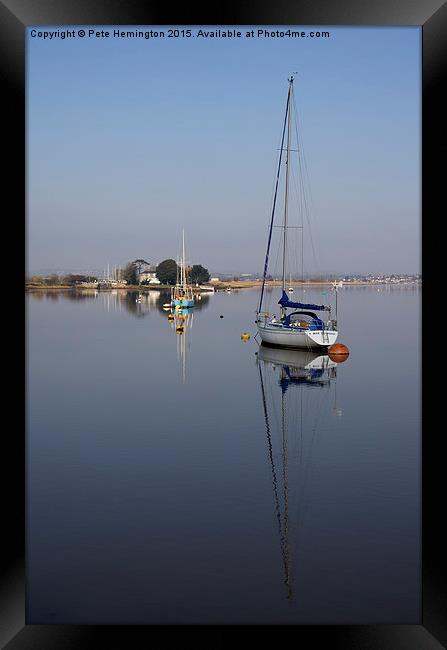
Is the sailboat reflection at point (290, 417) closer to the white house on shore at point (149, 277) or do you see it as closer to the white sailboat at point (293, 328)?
the white sailboat at point (293, 328)

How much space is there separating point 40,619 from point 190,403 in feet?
46.4

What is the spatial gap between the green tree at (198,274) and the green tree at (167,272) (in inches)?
123

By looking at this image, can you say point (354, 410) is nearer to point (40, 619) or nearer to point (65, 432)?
point (65, 432)

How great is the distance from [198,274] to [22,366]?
122 metres

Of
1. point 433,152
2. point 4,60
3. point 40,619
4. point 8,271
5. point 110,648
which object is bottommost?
point 40,619

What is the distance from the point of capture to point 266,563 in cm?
920

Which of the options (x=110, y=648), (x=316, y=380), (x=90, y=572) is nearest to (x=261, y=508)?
(x=90, y=572)

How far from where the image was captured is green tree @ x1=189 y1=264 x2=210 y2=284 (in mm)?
124750

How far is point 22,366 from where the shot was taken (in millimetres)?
5020

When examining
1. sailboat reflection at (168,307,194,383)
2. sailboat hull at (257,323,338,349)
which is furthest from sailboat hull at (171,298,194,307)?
sailboat hull at (257,323,338,349)

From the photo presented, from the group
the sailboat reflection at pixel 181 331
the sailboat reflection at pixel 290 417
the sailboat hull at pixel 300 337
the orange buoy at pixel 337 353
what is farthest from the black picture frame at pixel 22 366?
the orange buoy at pixel 337 353

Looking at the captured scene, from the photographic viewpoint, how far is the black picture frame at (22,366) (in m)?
4.69

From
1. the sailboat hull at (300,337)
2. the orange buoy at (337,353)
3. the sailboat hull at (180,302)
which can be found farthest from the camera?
the sailboat hull at (180,302)

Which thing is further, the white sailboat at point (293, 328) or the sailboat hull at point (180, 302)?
the sailboat hull at point (180, 302)
